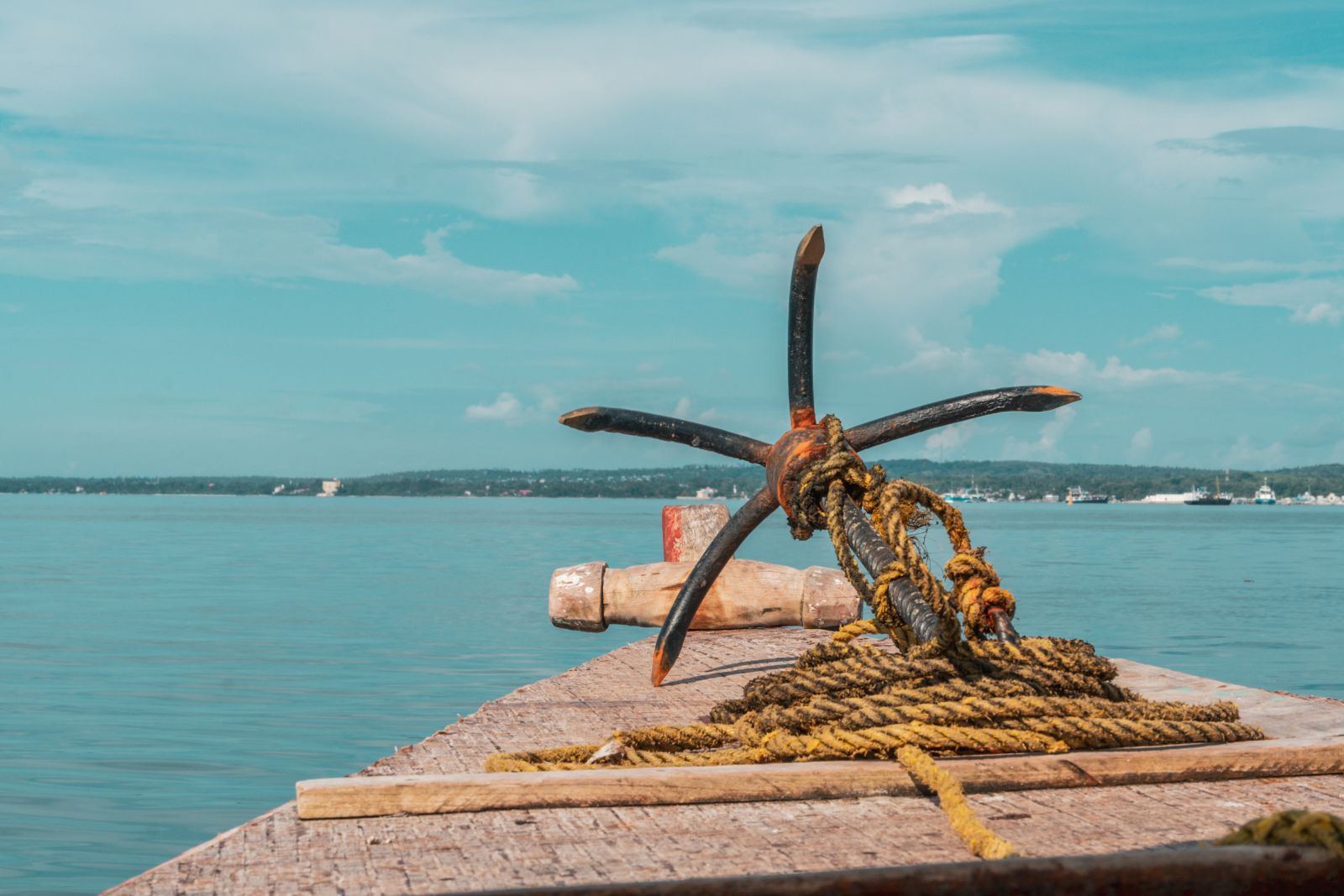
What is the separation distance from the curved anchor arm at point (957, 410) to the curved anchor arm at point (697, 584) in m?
0.54

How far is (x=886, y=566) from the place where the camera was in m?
4.30

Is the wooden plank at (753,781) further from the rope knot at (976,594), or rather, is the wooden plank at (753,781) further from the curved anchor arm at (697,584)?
the curved anchor arm at (697,584)

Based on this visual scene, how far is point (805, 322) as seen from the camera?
5.68 metres

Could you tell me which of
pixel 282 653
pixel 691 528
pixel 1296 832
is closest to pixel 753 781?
pixel 1296 832

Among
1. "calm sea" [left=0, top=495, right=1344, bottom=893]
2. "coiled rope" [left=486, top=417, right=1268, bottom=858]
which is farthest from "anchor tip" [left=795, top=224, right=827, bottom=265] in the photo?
"calm sea" [left=0, top=495, right=1344, bottom=893]

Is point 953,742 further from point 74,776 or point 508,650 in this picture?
point 508,650

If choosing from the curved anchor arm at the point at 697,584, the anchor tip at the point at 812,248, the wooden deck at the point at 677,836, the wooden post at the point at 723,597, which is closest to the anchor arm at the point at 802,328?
the anchor tip at the point at 812,248

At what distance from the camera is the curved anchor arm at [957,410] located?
5.28 m

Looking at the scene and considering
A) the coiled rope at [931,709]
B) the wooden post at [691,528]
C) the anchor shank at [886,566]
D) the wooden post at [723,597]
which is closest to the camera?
the coiled rope at [931,709]

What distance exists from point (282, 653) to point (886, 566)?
12.7 metres

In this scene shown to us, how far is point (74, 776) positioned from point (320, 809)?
6.34m

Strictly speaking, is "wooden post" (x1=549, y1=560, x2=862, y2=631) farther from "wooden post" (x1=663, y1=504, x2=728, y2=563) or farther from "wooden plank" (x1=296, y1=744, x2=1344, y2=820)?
"wooden plank" (x1=296, y1=744, x2=1344, y2=820)

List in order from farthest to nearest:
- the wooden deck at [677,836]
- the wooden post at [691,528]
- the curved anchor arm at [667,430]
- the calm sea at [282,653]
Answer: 1. the wooden post at [691,528]
2. the calm sea at [282,653]
3. the curved anchor arm at [667,430]
4. the wooden deck at [677,836]

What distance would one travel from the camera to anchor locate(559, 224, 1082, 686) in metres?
5.23
